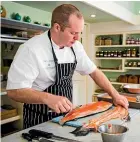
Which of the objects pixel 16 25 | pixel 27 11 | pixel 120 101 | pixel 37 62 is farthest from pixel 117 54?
pixel 37 62

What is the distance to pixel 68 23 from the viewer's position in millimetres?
1385

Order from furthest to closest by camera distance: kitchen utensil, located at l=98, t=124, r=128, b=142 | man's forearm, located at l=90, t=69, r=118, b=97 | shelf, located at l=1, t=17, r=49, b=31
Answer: shelf, located at l=1, t=17, r=49, b=31 < man's forearm, located at l=90, t=69, r=118, b=97 < kitchen utensil, located at l=98, t=124, r=128, b=142

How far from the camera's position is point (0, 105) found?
2.81 metres

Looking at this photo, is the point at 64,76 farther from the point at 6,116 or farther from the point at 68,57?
the point at 6,116

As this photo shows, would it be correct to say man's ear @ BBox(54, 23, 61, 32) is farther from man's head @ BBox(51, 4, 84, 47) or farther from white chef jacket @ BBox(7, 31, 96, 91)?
white chef jacket @ BBox(7, 31, 96, 91)

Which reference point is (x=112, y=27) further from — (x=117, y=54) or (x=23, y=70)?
(x=23, y=70)

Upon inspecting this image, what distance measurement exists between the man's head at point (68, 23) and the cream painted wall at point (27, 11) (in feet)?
5.89

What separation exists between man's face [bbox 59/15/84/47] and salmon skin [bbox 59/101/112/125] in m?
0.43

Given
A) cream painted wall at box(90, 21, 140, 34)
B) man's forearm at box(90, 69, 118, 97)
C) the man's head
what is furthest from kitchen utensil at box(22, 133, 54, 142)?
cream painted wall at box(90, 21, 140, 34)

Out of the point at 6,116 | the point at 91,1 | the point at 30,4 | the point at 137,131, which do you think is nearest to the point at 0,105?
the point at 6,116

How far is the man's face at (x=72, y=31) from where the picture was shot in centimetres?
138

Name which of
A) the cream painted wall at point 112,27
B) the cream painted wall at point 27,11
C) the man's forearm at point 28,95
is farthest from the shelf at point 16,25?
the cream painted wall at point 112,27

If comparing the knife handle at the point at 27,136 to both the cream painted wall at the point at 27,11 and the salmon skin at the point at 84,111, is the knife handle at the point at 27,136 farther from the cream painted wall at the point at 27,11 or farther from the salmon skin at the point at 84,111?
the cream painted wall at the point at 27,11

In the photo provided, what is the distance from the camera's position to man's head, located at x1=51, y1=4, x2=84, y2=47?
4.52ft
